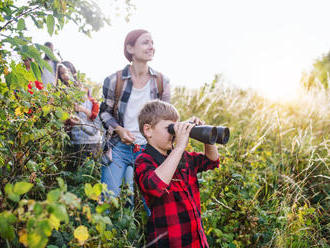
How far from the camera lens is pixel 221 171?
7.14 ft

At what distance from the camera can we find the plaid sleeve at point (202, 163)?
5.47ft

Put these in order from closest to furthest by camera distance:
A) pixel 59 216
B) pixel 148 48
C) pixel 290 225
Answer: pixel 59 216, pixel 290 225, pixel 148 48

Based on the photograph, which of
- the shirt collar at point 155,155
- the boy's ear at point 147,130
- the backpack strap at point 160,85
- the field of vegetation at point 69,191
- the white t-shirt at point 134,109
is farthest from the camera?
the backpack strap at point 160,85

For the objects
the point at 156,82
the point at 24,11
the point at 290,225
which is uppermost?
the point at 24,11

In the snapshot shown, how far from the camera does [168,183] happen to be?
1.30 metres

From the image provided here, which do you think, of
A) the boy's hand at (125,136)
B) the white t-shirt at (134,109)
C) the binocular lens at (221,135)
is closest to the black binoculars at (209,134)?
the binocular lens at (221,135)

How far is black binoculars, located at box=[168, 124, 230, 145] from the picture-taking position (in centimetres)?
130

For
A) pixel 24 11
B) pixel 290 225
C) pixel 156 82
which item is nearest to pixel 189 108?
pixel 156 82

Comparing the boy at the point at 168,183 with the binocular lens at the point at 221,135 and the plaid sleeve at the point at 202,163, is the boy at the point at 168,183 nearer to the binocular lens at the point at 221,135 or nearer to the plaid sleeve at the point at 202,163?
the plaid sleeve at the point at 202,163

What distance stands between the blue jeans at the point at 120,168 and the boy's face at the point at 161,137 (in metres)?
0.58

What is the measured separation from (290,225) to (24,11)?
7.35 ft

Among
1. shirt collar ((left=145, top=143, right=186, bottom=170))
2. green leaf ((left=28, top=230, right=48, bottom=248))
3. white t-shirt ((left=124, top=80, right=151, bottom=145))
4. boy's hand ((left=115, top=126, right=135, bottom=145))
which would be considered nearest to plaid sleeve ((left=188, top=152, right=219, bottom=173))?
shirt collar ((left=145, top=143, right=186, bottom=170))

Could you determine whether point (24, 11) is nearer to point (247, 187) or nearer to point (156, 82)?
point (156, 82)

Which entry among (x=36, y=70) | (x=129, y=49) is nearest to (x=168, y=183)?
(x=36, y=70)
